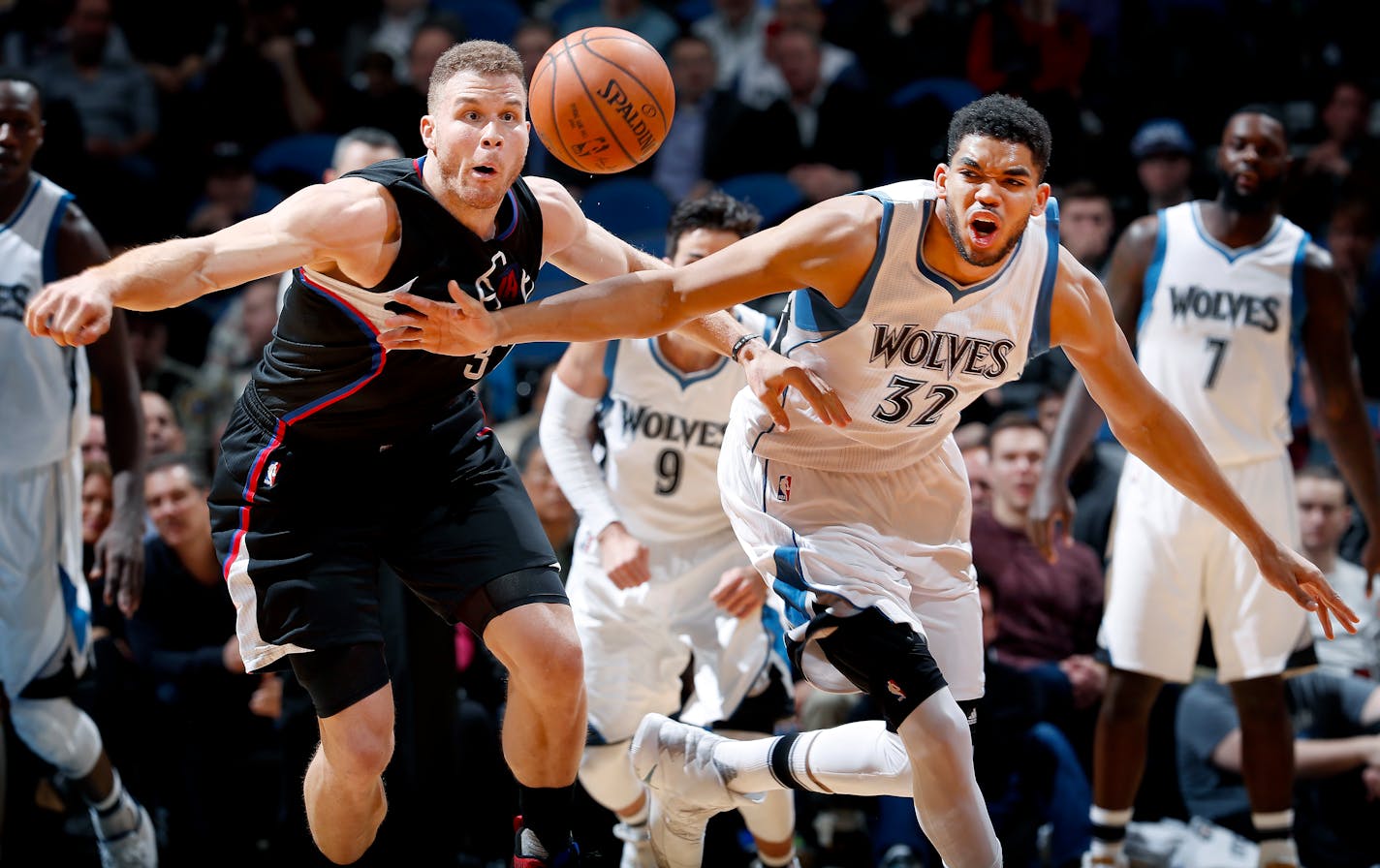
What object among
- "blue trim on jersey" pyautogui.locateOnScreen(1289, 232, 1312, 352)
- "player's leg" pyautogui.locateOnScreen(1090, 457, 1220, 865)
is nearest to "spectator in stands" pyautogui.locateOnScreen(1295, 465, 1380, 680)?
"blue trim on jersey" pyautogui.locateOnScreen(1289, 232, 1312, 352)

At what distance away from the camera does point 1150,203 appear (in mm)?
8781

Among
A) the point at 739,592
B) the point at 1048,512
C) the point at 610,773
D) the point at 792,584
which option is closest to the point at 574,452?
the point at 739,592

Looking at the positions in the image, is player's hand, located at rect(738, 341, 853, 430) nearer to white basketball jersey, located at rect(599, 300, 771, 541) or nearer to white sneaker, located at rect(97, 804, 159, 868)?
white basketball jersey, located at rect(599, 300, 771, 541)

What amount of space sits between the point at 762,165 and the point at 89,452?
13.8 ft

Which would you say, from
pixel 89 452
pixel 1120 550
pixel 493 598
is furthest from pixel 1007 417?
pixel 89 452

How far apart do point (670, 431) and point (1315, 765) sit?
2.85 meters

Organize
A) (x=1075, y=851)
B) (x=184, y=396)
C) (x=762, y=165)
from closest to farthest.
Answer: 1. (x=1075, y=851)
2. (x=184, y=396)
3. (x=762, y=165)

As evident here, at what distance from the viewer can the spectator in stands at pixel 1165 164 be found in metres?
8.59

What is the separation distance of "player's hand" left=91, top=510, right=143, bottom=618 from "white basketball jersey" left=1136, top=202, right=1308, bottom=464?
3.63 metres

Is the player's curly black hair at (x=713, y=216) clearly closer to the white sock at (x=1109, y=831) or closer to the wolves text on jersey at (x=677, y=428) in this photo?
the wolves text on jersey at (x=677, y=428)

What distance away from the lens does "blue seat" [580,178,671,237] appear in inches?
356

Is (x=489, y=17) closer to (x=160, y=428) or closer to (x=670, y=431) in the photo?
(x=160, y=428)

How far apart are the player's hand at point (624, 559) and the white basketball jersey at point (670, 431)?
0.36 metres

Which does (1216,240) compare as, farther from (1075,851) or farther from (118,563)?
(118,563)
